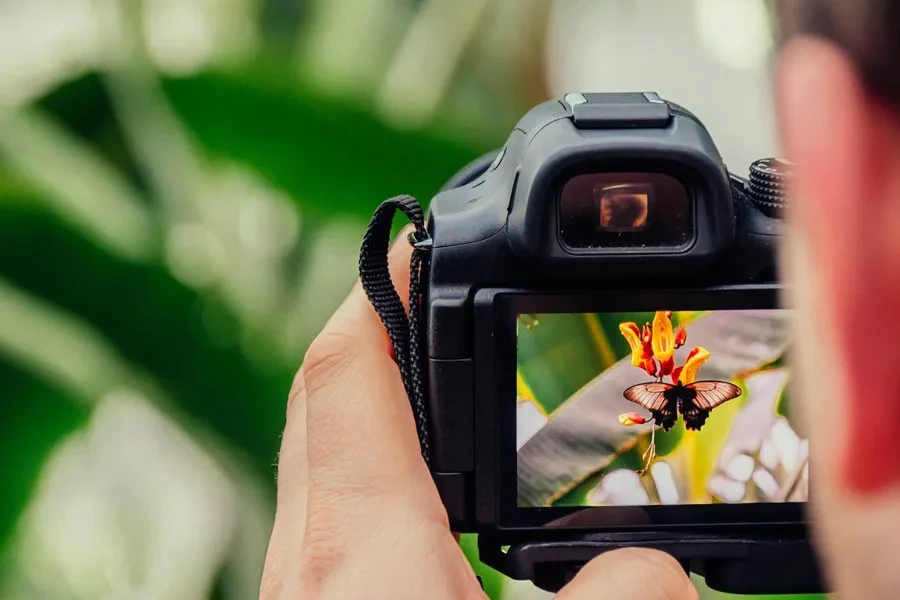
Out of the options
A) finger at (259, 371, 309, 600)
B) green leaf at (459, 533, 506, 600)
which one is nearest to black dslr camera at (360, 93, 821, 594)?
finger at (259, 371, 309, 600)

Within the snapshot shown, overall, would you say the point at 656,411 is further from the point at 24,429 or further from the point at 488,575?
the point at 24,429

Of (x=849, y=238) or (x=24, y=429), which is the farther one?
(x=24, y=429)

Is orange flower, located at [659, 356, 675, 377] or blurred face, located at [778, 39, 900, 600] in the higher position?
orange flower, located at [659, 356, 675, 377]

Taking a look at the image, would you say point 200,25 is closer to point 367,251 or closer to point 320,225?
point 320,225

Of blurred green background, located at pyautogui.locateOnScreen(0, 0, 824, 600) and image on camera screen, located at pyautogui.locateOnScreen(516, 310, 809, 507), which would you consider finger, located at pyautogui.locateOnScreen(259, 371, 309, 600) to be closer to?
image on camera screen, located at pyautogui.locateOnScreen(516, 310, 809, 507)

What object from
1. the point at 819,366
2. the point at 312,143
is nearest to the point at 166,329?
the point at 312,143

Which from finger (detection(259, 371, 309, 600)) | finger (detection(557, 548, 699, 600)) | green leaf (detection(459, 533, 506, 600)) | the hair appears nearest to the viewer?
the hair

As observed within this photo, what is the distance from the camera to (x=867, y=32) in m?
0.23

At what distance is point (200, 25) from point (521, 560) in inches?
28.0

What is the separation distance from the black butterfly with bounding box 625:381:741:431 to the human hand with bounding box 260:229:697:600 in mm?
81

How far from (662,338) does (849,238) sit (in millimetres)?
307

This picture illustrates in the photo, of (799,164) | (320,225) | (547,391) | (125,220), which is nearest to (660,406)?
(547,391)

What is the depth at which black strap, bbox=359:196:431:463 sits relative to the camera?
57 cm

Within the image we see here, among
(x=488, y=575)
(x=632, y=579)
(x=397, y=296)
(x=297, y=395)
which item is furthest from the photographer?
(x=488, y=575)
